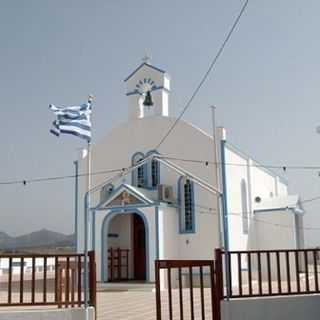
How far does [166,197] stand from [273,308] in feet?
38.5

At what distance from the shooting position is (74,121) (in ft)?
34.8

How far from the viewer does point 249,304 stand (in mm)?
9477

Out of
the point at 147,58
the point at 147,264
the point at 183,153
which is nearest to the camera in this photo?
the point at 147,264

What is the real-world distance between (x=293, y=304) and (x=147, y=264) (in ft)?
34.6

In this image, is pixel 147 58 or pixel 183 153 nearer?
pixel 183 153

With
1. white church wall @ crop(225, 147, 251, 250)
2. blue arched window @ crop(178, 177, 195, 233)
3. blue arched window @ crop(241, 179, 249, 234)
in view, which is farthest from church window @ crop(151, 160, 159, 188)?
blue arched window @ crop(241, 179, 249, 234)

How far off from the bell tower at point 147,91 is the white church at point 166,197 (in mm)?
42

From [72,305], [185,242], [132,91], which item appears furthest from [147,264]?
[72,305]

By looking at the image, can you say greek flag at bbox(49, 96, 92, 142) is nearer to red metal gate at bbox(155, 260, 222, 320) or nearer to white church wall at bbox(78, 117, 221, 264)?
red metal gate at bbox(155, 260, 222, 320)

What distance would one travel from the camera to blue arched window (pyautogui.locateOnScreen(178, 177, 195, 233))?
21.0 meters

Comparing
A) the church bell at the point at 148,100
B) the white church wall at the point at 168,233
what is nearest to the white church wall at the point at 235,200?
the white church wall at the point at 168,233

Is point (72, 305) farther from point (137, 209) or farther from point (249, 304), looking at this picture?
point (137, 209)

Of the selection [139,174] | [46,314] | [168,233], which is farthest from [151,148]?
[46,314]

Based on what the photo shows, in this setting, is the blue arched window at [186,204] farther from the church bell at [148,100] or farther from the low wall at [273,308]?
the low wall at [273,308]
